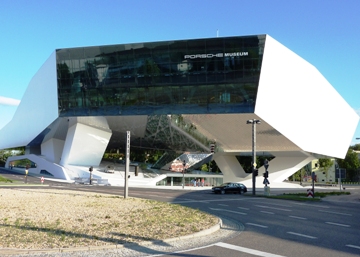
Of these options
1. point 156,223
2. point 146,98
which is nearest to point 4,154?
point 146,98

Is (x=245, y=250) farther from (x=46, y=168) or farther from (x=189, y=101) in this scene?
(x=46, y=168)

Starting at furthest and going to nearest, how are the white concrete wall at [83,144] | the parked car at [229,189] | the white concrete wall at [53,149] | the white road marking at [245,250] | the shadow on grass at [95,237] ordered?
1. the white concrete wall at [53,149]
2. the white concrete wall at [83,144]
3. the parked car at [229,189]
4. the shadow on grass at [95,237]
5. the white road marking at [245,250]

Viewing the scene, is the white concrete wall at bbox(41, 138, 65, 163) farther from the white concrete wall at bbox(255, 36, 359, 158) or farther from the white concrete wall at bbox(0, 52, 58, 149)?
the white concrete wall at bbox(255, 36, 359, 158)

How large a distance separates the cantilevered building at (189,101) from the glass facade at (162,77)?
4.5 inches

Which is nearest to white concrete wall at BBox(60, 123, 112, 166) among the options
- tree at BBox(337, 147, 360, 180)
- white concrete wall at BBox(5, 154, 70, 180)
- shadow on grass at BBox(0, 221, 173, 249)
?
white concrete wall at BBox(5, 154, 70, 180)

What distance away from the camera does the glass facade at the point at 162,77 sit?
44156 mm

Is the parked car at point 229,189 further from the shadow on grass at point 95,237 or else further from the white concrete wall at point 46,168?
the shadow on grass at point 95,237

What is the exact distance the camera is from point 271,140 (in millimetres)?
52375

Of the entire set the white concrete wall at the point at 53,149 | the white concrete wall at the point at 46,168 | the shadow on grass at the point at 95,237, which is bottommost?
the shadow on grass at the point at 95,237

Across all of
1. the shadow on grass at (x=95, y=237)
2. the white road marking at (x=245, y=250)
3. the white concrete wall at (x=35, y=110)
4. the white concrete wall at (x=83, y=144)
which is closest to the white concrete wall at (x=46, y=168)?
the white concrete wall at (x=83, y=144)

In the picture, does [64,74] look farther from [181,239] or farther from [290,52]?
[181,239]

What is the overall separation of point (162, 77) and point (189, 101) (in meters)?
4.38

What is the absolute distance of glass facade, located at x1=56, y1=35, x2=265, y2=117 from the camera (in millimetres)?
44156

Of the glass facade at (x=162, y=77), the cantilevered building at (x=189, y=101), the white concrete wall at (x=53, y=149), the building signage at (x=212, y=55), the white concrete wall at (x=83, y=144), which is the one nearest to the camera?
the building signage at (x=212, y=55)
